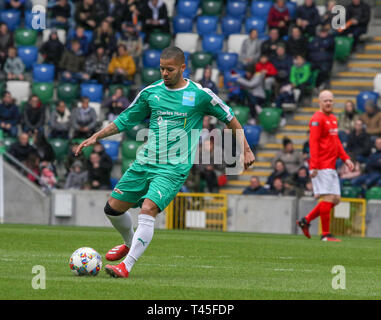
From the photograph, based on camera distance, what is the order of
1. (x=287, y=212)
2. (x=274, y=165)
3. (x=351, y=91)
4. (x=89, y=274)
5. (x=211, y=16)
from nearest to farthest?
(x=89, y=274) < (x=287, y=212) < (x=274, y=165) < (x=351, y=91) < (x=211, y=16)

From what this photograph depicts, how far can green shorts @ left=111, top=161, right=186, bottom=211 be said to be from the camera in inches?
378

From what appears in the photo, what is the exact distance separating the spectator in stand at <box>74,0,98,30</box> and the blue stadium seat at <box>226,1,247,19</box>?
3.86m

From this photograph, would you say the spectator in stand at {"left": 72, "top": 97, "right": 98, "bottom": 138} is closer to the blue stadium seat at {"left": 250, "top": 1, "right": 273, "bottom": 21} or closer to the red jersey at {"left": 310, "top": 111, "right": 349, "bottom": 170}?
the blue stadium seat at {"left": 250, "top": 1, "right": 273, "bottom": 21}

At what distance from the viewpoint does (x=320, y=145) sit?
1695 centimetres

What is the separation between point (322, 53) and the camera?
2514 cm

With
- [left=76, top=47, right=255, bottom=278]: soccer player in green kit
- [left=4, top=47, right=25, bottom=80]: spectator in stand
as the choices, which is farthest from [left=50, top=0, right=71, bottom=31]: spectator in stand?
[left=76, top=47, right=255, bottom=278]: soccer player in green kit

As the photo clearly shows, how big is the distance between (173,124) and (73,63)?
17.6 m

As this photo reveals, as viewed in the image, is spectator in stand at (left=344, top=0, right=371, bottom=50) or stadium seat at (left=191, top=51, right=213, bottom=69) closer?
spectator in stand at (left=344, top=0, right=371, bottom=50)

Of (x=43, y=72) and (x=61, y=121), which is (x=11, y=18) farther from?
(x=61, y=121)

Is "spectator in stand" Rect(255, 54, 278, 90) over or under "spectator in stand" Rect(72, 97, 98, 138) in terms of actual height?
over

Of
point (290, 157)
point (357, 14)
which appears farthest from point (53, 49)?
point (357, 14)
